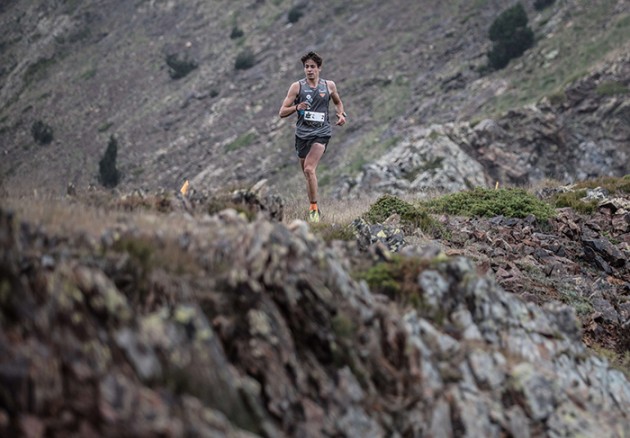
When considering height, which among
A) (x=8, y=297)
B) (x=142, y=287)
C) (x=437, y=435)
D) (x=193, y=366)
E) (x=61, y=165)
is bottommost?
(x=61, y=165)

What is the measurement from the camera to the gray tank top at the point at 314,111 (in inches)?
410

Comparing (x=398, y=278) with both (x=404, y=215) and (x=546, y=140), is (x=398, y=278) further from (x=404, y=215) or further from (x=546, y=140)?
(x=546, y=140)

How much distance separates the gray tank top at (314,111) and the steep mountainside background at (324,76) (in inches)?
465

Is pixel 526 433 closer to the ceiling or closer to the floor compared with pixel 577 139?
closer to the ceiling

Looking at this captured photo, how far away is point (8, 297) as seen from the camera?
3814 millimetres

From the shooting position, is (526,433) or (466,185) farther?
(466,185)

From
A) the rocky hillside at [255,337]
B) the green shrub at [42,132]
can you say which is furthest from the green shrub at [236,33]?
the rocky hillside at [255,337]

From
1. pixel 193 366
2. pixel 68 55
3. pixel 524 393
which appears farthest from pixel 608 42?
pixel 68 55

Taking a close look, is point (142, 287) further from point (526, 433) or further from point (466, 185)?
point (466, 185)

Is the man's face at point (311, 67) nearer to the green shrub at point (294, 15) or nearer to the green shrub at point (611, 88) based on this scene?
the green shrub at point (611, 88)

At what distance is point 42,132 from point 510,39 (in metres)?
26.8

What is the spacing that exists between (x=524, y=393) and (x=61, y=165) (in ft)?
128

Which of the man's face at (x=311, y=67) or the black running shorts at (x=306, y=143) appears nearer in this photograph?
the man's face at (x=311, y=67)

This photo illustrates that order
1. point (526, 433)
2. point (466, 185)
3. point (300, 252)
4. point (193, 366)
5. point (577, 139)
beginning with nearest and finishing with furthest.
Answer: point (193, 366) → point (526, 433) → point (300, 252) → point (466, 185) → point (577, 139)
